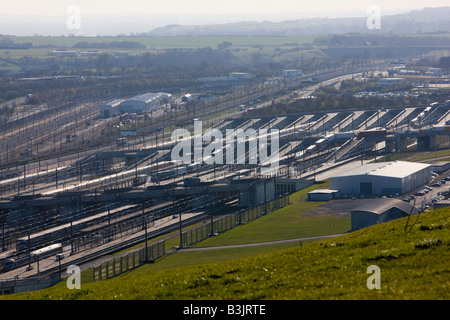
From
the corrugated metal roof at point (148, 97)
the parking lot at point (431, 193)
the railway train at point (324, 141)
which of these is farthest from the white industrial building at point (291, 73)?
the parking lot at point (431, 193)

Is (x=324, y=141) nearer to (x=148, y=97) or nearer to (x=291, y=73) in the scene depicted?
(x=148, y=97)

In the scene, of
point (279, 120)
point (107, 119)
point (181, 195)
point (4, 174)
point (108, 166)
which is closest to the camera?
point (181, 195)

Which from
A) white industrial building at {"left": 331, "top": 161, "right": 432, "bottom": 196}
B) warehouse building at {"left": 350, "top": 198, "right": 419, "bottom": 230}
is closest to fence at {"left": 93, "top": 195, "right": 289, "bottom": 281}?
white industrial building at {"left": 331, "top": 161, "right": 432, "bottom": 196}

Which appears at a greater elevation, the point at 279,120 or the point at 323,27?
the point at 323,27

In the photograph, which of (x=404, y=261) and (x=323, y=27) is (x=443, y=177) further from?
(x=323, y=27)

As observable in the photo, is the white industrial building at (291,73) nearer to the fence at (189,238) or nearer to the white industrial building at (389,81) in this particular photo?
the white industrial building at (389,81)

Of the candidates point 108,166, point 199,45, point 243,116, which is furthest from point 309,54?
point 108,166

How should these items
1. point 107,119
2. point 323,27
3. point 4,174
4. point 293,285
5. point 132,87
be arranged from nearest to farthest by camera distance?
1. point 293,285
2. point 4,174
3. point 107,119
4. point 132,87
5. point 323,27
